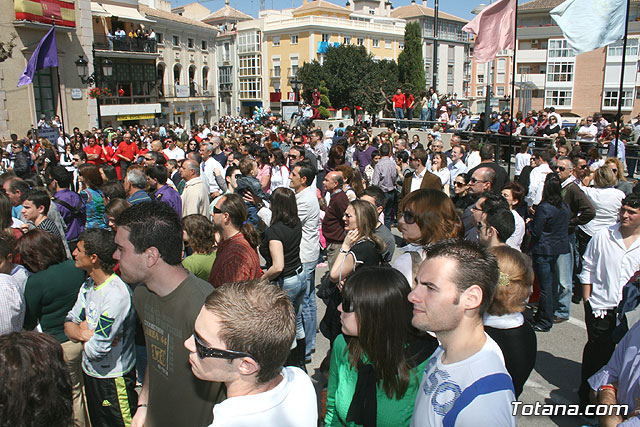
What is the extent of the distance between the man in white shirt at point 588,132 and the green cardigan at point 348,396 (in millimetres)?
14998

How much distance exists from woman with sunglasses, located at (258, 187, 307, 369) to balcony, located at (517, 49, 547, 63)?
52.6 metres

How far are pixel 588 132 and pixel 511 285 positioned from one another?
1520 centimetres

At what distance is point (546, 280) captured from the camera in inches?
220

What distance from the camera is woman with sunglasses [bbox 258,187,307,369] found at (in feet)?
14.4

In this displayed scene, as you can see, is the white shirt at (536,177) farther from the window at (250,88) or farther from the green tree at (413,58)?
the window at (250,88)

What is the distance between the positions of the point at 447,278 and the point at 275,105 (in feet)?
216

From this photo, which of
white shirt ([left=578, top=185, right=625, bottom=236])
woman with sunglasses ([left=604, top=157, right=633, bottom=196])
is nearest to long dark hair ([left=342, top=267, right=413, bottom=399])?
white shirt ([left=578, top=185, right=625, bottom=236])

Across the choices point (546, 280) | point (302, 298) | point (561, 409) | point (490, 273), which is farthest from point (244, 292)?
point (546, 280)

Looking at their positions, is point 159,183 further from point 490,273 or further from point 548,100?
point 548,100

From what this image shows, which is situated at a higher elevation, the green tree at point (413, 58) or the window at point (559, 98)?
the green tree at point (413, 58)

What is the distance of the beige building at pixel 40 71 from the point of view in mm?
22141

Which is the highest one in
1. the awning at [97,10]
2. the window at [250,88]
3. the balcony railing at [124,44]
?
the awning at [97,10]

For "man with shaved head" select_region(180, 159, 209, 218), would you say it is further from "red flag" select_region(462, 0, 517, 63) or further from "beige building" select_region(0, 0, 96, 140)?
"beige building" select_region(0, 0, 96, 140)

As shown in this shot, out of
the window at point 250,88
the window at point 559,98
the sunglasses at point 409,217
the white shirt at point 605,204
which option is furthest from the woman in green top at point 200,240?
the window at point 250,88
